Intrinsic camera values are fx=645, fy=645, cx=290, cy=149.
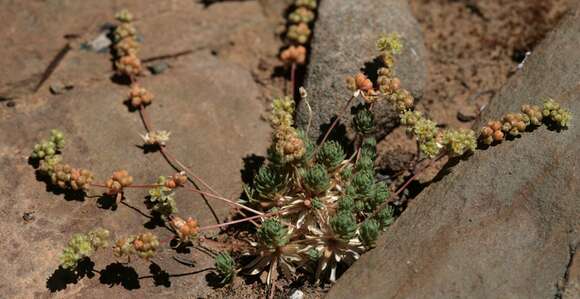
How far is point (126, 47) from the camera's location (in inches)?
234

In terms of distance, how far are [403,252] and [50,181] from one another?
2.87 m

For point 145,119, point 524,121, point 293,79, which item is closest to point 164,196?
point 145,119

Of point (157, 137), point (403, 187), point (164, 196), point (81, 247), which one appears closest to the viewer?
point (81, 247)

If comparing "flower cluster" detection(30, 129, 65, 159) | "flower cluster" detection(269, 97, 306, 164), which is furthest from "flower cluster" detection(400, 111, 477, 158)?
"flower cluster" detection(30, 129, 65, 159)

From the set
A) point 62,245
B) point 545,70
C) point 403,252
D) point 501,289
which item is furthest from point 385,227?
point 62,245

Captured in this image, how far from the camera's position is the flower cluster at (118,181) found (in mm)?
4988

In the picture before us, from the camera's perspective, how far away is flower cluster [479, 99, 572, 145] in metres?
4.81

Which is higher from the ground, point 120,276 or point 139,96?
point 139,96

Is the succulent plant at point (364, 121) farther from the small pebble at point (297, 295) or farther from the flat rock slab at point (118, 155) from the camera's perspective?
the small pebble at point (297, 295)

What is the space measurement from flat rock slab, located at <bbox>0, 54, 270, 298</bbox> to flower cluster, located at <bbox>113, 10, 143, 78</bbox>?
0.20 metres

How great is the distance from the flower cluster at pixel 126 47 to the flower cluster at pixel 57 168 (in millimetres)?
912

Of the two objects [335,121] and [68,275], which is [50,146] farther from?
[335,121]

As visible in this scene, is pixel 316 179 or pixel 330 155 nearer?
pixel 316 179

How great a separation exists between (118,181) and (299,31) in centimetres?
229
